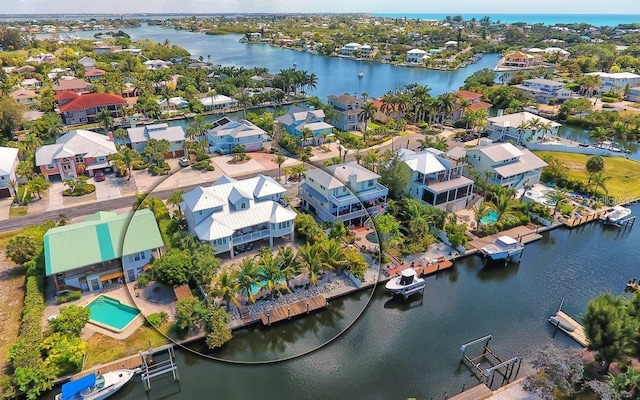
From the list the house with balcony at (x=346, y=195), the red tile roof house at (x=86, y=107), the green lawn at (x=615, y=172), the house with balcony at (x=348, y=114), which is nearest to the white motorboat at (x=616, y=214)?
the green lawn at (x=615, y=172)

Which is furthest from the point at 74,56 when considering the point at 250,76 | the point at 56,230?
the point at 56,230

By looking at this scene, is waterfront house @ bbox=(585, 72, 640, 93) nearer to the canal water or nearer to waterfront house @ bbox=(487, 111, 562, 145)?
waterfront house @ bbox=(487, 111, 562, 145)

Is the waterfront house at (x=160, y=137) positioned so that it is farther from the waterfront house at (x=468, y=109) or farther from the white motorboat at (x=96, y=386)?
the waterfront house at (x=468, y=109)

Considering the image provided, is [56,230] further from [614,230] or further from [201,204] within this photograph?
[614,230]

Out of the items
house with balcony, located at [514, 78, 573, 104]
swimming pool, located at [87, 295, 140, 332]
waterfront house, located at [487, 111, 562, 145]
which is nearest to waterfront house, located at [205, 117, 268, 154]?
swimming pool, located at [87, 295, 140, 332]

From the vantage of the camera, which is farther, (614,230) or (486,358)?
(614,230)

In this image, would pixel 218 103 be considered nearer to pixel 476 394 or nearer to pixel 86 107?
pixel 86 107
